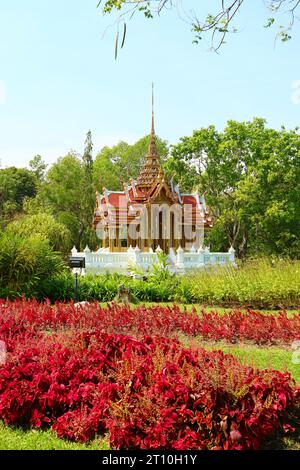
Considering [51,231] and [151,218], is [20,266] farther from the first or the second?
[151,218]

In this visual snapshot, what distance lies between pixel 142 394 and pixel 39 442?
1016 millimetres

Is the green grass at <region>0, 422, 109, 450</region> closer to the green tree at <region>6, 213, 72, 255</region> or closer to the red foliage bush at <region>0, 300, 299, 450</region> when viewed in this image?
the red foliage bush at <region>0, 300, 299, 450</region>

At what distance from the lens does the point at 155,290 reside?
52.5 ft

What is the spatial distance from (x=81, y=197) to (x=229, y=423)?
3437 cm

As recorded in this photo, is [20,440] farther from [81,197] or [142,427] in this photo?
[81,197]

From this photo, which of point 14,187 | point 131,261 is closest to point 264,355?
point 131,261

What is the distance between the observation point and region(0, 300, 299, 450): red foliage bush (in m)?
4.53

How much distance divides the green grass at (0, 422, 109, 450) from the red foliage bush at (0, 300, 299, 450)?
0.09m

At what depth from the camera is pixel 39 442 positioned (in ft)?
15.7

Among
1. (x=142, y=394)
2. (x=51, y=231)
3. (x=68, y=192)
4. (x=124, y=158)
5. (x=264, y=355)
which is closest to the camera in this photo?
(x=142, y=394)

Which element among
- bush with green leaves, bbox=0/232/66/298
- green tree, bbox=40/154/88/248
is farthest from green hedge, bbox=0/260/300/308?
green tree, bbox=40/154/88/248

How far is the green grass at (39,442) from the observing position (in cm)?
468

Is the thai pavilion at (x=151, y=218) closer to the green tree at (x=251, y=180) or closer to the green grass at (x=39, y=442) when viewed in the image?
the green tree at (x=251, y=180)

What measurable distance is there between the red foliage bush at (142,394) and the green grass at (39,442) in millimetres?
95
